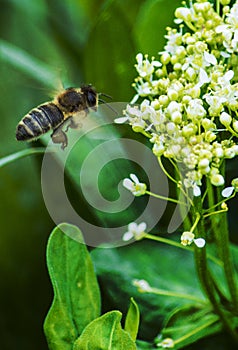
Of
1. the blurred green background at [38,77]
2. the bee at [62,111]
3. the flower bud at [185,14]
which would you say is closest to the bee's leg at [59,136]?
the bee at [62,111]

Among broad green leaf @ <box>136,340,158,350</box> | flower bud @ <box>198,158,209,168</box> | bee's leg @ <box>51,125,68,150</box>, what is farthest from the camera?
bee's leg @ <box>51,125,68,150</box>

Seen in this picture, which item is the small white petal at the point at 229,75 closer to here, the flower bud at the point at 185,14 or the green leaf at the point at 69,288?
the flower bud at the point at 185,14

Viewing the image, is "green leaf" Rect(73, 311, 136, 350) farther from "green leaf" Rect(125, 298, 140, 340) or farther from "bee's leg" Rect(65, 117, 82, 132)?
"bee's leg" Rect(65, 117, 82, 132)

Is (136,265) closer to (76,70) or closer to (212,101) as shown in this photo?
(212,101)

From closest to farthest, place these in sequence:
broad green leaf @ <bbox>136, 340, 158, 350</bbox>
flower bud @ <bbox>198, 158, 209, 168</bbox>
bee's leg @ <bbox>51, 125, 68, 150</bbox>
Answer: flower bud @ <bbox>198, 158, 209, 168</bbox> → broad green leaf @ <bbox>136, 340, 158, 350</bbox> → bee's leg @ <bbox>51, 125, 68, 150</bbox>

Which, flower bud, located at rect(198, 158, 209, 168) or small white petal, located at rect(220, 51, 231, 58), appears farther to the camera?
small white petal, located at rect(220, 51, 231, 58)

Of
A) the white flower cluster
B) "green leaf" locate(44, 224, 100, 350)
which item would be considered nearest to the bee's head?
the white flower cluster
